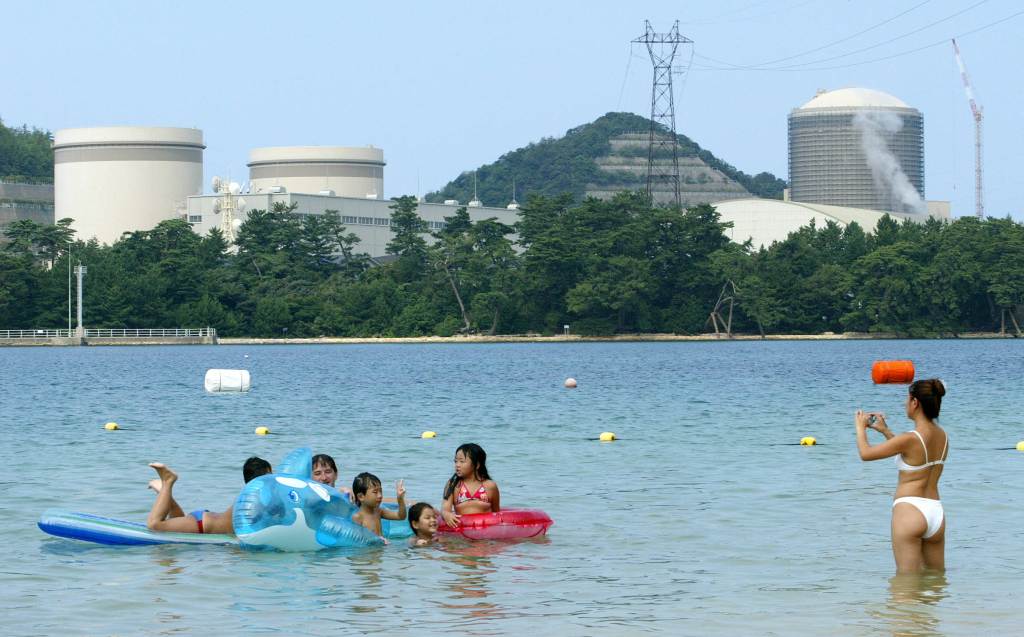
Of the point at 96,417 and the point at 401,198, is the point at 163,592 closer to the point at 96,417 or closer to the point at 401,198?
the point at 96,417

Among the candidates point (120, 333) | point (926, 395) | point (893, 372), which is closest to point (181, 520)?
point (926, 395)

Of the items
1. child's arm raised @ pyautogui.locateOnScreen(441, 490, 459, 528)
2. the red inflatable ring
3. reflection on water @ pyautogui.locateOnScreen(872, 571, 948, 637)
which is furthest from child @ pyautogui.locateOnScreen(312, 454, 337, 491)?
reflection on water @ pyautogui.locateOnScreen(872, 571, 948, 637)

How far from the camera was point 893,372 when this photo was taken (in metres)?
14.4

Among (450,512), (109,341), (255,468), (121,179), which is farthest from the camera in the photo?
(121,179)

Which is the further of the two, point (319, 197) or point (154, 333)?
point (319, 197)

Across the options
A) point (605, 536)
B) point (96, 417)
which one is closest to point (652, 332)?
point (96, 417)

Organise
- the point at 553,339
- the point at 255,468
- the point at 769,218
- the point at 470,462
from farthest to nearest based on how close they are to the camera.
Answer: the point at 769,218
the point at 553,339
the point at 470,462
the point at 255,468

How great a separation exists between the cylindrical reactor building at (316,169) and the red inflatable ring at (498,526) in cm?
17103

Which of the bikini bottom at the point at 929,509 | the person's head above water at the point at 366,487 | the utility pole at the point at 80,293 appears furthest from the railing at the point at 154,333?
the bikini bottom at the point at 929,509

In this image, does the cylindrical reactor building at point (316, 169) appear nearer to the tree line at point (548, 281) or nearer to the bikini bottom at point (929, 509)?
the tree line at point (548, 281)

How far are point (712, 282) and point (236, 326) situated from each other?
48.4m

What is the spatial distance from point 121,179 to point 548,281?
192ft

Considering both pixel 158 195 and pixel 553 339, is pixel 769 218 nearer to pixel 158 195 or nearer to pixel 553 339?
pixel 553 339

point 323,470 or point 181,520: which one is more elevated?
point 323,470
